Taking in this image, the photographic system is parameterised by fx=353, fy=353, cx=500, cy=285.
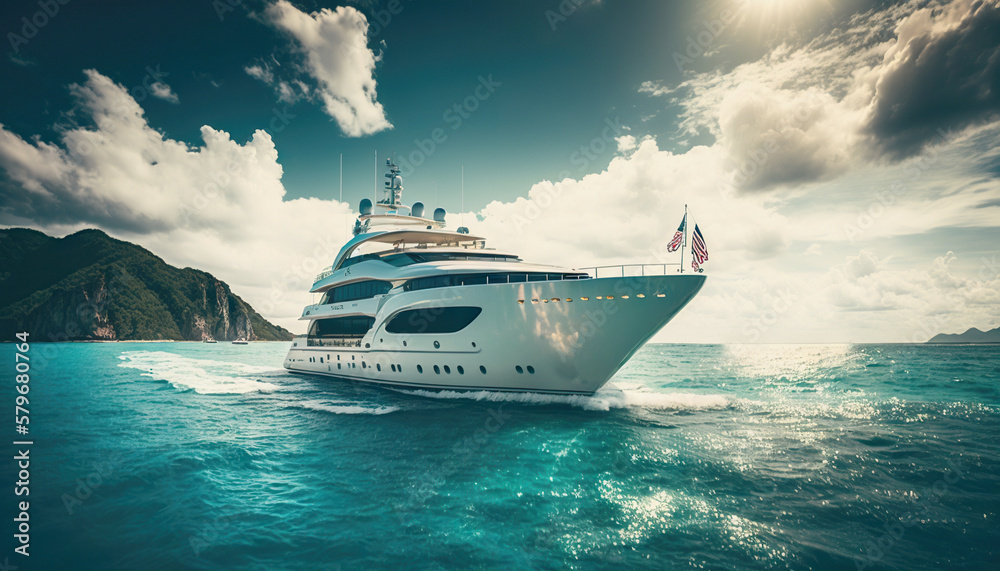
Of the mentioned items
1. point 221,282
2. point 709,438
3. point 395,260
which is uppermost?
point 221,282

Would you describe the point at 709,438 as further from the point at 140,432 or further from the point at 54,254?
the point at 54,254

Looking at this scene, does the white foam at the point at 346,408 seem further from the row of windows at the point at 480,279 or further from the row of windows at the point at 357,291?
the row of windows at the point at 357,291

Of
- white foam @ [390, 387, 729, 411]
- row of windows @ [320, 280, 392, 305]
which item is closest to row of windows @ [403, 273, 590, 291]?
row of windows @ [320, 280, 392, 305]

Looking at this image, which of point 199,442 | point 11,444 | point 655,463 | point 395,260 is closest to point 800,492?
point 655,463

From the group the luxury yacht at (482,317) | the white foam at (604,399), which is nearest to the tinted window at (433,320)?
the luxury yacht at (482,317)

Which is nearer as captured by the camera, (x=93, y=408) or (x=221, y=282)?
(x=93, y=408)

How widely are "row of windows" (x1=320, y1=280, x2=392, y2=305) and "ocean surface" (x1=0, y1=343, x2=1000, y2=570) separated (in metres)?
6.29

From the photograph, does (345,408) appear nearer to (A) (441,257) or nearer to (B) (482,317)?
(B) (482,317)

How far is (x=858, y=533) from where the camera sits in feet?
17.3

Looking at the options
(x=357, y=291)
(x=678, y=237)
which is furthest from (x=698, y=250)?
(x=357, y=291)

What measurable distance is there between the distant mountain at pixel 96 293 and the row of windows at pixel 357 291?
99.2m

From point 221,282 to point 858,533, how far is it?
142 metres

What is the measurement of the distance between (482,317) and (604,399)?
5734 millimetres

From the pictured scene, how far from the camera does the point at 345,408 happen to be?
13602 mm
